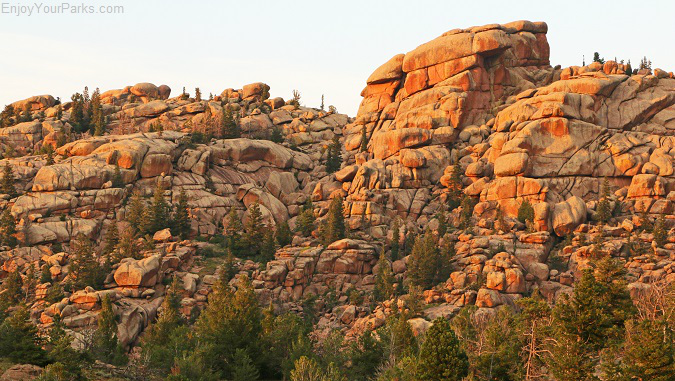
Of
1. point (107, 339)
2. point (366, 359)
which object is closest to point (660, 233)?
point (366, 359)

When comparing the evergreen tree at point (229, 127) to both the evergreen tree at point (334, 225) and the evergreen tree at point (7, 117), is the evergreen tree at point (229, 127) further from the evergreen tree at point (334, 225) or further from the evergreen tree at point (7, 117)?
the evergreen tree at point (7, 117)

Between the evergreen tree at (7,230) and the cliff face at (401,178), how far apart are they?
209 cm

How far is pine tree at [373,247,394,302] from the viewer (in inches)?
4341

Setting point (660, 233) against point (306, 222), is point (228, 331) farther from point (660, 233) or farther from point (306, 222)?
point (660, 233)

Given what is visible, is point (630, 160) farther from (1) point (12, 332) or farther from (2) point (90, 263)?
(1) point (12, 332)

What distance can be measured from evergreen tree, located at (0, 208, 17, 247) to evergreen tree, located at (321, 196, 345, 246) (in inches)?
2082

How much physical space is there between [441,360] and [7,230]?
86.8 meters

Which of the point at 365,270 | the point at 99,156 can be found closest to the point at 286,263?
the point at 365,270

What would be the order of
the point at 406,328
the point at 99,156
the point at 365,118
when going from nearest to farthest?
the point at 406,328
the point at 99,156
the point at 365,118

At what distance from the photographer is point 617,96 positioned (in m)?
144

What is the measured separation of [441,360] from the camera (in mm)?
60594

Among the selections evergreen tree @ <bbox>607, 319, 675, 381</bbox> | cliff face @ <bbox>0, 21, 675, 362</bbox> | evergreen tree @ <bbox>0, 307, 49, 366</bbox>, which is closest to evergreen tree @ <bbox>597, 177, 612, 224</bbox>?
cliff face @ <bbox>0, 21, 675, 362</bbox>

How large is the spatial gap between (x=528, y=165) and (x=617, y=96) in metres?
29.8

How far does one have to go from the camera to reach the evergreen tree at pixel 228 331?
78.9 metres
